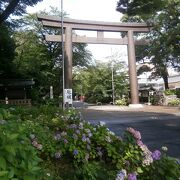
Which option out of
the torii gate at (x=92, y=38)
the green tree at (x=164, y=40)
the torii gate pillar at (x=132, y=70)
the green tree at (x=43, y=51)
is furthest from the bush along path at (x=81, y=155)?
the green tree at (x=43, y=51)

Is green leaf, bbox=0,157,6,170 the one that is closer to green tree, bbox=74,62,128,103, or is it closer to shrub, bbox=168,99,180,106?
shrub, bbox=168,99,180,106

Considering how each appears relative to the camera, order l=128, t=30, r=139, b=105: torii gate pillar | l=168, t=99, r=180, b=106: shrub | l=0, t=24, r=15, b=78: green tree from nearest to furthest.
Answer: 1. l=0, t=24, r=15, b=78: green tree
2. l=128, t=30, r=139, b=105: torii gate pillar
3. l=168, t=99, r=180, b=106: shrub

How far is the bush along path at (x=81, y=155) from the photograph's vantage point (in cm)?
232

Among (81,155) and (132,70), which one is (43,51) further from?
(81,155)

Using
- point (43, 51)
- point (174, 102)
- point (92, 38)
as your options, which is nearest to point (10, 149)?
point (92, 38)

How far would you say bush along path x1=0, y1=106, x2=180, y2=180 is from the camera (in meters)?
2.32

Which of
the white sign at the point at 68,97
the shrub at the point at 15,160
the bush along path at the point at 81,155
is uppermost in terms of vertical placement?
the white sign at the point at 68,97

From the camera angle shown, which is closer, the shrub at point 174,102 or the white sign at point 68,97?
the white sign at point 68,97

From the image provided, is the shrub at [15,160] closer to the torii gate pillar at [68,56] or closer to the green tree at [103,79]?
the torii gate pillar at [68,56]

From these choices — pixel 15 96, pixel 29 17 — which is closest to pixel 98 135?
pixel 15 96

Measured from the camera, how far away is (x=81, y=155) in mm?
5324

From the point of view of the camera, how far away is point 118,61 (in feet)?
192

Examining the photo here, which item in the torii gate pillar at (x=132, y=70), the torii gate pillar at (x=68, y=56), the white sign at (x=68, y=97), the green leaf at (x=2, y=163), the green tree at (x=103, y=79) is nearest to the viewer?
the green leaf at (x=2, y=163)

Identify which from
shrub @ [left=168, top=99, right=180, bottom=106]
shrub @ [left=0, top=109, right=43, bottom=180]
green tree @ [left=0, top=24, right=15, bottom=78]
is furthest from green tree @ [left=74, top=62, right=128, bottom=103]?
shrub @ [left=0, top=109, right=43, bottom=180]
